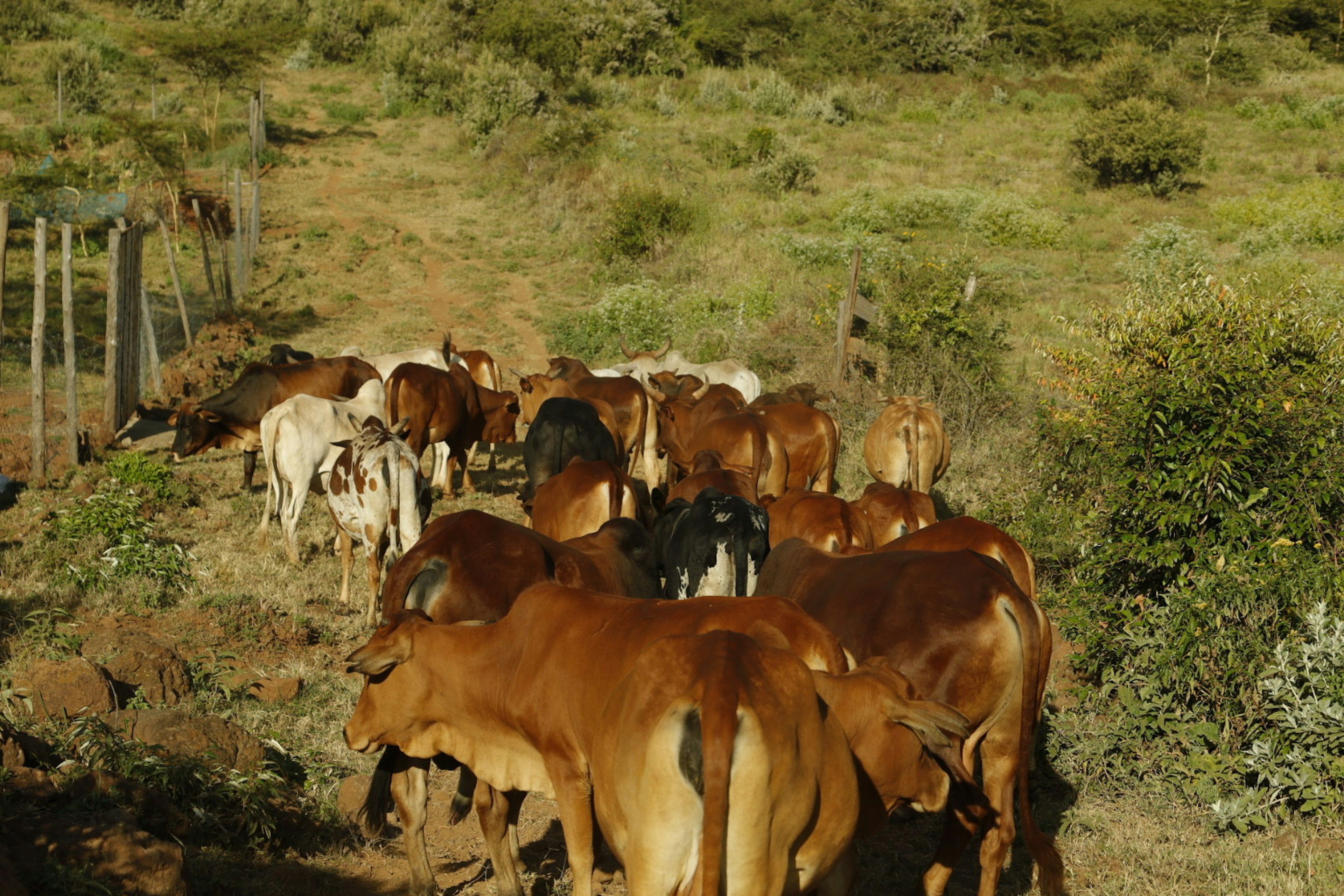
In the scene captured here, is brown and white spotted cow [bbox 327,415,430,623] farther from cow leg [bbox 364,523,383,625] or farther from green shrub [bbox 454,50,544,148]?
green shrub [bbox 454,50,544,148]

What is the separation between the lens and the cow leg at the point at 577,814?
15.6 feet

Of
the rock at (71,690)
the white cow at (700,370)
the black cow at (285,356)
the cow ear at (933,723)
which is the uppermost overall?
the cow ear at (933,723)

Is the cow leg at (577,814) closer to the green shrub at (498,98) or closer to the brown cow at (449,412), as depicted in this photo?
the brown cow at (449,412)

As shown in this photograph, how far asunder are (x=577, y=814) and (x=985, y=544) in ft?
11.6

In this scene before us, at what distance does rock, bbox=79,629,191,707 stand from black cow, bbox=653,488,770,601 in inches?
134

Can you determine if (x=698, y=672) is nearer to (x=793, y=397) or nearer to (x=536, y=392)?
(x=793, y=397)

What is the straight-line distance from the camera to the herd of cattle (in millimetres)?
3807

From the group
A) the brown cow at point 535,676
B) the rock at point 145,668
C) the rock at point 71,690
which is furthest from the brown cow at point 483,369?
the brown cow at point 535,676

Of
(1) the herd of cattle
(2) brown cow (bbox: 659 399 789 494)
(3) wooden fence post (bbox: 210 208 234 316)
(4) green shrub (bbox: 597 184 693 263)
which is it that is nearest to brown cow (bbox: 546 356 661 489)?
(2) brown cow (bbox: 659 399 789 494)

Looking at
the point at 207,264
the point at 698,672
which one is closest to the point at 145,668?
the point at 698,672

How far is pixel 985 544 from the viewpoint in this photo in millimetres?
7242

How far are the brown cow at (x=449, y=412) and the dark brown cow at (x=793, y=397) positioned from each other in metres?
3.38

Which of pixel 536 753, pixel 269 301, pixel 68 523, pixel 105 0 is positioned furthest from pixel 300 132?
pixel 536 753

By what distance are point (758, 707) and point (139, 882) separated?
8.99ft
